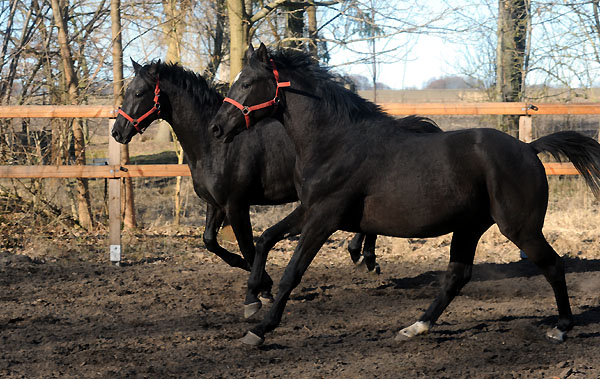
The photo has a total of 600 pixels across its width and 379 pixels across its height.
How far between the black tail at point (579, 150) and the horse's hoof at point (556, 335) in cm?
108

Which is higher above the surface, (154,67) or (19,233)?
(154,67)

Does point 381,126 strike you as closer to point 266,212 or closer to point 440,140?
point 440,140

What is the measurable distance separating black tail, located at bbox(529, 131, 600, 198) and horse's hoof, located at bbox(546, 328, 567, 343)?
3.54 feet

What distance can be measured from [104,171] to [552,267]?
Answer: 4765 mm

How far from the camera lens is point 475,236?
4.59 m

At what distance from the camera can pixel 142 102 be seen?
585cm

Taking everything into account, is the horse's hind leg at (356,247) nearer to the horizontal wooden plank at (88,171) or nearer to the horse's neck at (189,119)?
the horse's neck at (189,119)

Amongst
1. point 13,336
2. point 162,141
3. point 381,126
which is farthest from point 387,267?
point 162,141

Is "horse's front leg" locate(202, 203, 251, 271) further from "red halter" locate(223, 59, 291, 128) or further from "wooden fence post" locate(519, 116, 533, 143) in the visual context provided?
"wooden fence post" locate(519, 116, 533, 143)

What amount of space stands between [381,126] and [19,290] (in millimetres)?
3669

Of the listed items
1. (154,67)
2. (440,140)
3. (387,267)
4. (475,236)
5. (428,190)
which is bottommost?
(387,267)

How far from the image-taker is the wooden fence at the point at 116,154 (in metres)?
7.04

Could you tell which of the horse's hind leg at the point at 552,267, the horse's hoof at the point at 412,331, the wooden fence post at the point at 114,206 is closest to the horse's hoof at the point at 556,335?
the horse's hind leg at the point at 552,267

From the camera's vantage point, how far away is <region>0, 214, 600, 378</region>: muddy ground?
12.1ft
